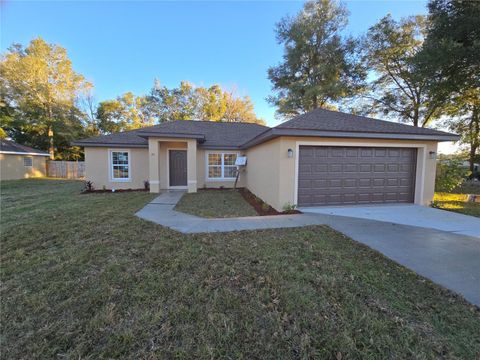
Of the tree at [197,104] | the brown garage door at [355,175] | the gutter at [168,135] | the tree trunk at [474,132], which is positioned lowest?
the brown garage door at [355,175]

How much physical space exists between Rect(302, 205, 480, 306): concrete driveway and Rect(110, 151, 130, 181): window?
9.53 meters

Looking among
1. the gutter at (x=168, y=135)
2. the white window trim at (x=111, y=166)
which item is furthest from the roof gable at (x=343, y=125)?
the white window trim at (x=111, y=166)

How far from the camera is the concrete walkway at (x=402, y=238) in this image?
295cm

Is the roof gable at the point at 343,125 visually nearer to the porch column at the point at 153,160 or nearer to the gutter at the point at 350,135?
the gutter at the point at 350,135

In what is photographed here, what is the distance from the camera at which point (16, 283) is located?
2770 mm

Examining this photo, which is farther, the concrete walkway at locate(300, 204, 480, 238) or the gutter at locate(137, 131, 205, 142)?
the gutter at locate(137, 131, 205, 142)

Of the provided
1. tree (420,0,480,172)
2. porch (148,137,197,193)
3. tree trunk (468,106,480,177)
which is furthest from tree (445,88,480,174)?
porch (148,137,197,193)

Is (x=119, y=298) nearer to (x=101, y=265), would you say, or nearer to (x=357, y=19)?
(x=101, y=265)

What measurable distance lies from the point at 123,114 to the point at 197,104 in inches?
379

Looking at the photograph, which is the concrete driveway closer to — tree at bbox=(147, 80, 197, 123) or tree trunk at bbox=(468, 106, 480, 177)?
tree trunk at bbox=(468, 106, 480, 177)

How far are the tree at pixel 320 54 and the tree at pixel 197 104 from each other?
1148cm

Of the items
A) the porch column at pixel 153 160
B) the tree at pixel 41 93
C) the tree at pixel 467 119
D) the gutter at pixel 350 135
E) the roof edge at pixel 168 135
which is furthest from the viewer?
the tree at pixel 41 93

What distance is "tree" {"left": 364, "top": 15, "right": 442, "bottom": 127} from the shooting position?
15.0 metres

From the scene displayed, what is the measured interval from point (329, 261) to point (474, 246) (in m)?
2.92
